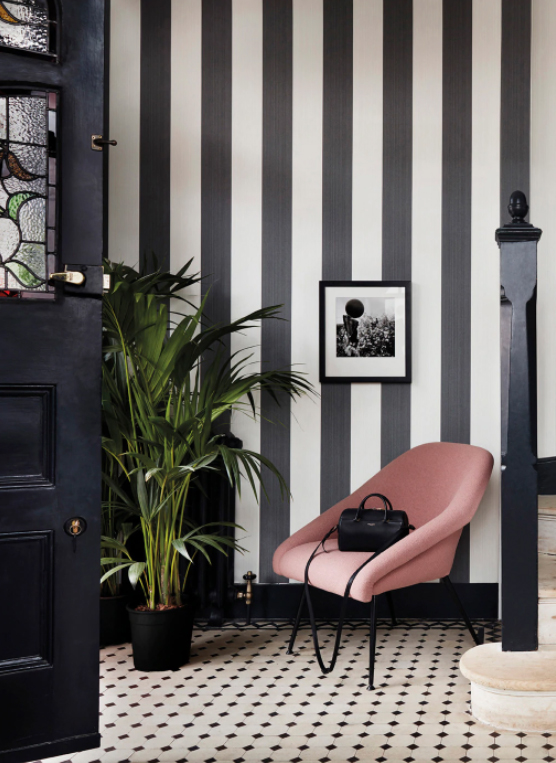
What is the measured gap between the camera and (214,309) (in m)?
3.69

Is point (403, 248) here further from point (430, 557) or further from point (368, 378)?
point (430, 557)

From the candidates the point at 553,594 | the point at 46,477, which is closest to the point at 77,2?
the point at 46,477

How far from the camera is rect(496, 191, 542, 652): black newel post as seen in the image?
2574 millimetres

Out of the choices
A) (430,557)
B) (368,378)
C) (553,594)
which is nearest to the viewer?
(553,594)

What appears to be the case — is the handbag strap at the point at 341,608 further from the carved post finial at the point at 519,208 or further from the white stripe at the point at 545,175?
the carved post finial at the point at 519,208

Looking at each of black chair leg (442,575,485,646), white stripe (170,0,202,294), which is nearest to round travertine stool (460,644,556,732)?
black chair leg (442,575,485,646)

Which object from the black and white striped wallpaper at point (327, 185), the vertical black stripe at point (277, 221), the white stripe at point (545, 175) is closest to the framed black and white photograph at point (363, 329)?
the black and white striped wallpaper at point (327, 185)

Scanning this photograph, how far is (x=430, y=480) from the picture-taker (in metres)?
3.32

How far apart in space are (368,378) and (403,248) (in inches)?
28.1

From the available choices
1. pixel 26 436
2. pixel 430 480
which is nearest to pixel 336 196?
pixel 430 480

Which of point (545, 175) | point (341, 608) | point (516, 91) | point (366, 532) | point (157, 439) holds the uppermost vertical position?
point (516, 91)

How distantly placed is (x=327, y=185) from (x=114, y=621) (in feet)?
8.00

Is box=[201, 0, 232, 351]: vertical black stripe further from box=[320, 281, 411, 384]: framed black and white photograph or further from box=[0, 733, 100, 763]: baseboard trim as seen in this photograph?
box=[0, 733, 100, 763]: baseboard trim

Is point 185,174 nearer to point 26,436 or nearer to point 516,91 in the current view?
point 516,91
